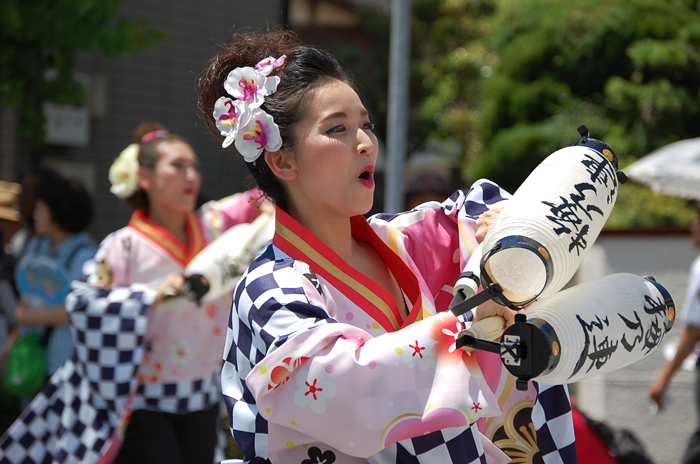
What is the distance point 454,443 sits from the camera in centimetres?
143

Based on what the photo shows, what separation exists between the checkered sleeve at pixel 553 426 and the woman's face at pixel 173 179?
2405 mm

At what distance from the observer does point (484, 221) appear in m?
1.67

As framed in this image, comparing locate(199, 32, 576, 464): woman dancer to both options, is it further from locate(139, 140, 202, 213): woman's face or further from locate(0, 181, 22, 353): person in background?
locate(0, 181, 22, 353): person in background

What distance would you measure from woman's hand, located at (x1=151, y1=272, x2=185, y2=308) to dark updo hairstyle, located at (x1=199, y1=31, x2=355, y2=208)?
1.61 m

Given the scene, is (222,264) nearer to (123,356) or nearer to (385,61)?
(123,356)

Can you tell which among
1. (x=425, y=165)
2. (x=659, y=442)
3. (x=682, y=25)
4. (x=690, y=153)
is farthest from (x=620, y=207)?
(x=425, y=165)

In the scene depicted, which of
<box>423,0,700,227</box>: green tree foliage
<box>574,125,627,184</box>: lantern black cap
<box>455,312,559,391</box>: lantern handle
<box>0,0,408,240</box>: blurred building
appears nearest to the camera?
<box>455,312,559,391</box>: lantern handle

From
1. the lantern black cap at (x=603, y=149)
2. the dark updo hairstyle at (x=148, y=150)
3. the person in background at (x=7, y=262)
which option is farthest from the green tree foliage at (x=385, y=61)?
the lantern black cap at (x=603, y=149)

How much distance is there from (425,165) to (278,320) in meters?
15.4

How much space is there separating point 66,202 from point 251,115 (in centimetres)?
318

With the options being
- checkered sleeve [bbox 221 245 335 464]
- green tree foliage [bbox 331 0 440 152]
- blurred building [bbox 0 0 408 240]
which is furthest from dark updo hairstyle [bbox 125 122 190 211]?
green tree foliage [bbox 331 0 440 152]

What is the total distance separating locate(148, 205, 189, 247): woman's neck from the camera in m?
3.77

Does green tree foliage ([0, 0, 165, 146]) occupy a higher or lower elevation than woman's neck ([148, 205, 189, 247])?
higher

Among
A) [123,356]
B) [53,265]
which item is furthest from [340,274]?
[53,265]
